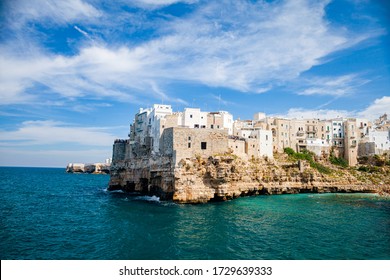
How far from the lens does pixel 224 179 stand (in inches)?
1478

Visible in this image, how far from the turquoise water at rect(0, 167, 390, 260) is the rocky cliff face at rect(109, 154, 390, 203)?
12.0ft

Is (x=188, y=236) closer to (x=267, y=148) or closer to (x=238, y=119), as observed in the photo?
(x=267, y=148)

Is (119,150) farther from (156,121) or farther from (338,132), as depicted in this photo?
(338,132)

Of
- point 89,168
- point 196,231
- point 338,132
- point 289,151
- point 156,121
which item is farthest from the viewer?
point 89,168

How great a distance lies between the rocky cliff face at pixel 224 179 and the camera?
36.5 meters

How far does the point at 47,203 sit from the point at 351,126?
64959 millimetres

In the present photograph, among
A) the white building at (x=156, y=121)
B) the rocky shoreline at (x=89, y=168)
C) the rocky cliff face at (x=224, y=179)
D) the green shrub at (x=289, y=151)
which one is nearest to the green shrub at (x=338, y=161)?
the rocky cliff face at (x=224, y=179)

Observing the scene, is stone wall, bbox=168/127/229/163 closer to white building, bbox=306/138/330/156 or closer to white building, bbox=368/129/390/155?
white building, bbox=306/138/330/156

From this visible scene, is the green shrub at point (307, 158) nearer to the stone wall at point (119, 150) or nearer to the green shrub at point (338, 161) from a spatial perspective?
the green shrub at point (338, 161)

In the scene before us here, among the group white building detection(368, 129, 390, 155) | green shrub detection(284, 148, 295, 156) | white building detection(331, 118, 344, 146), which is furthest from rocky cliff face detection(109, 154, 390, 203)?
white building detection(368, 129, 390, 155)

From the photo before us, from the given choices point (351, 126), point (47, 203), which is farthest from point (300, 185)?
point (47, 203)

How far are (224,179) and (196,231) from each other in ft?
52.3

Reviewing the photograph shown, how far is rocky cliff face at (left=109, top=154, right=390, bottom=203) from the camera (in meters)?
36.5

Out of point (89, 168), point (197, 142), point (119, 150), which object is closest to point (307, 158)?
point (197, 142)
